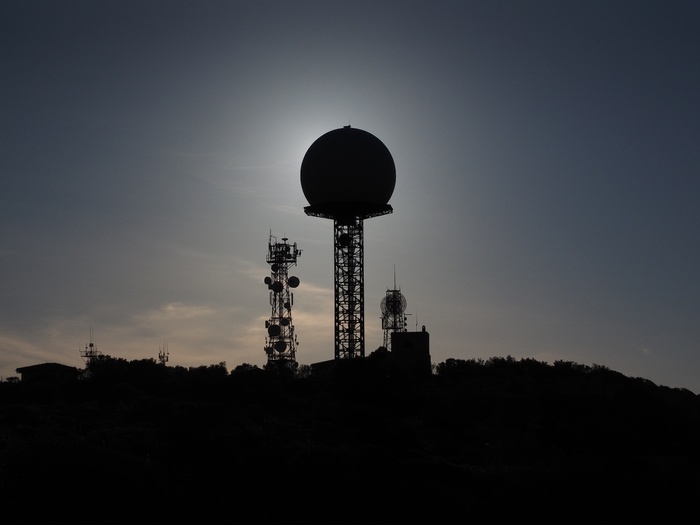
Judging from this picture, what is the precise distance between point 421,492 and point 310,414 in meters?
17.8

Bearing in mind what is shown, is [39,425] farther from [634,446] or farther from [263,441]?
[634,446]

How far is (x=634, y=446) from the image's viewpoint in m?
45.2

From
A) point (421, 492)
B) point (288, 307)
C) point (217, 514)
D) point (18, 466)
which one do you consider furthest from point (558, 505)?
point (288, 307)

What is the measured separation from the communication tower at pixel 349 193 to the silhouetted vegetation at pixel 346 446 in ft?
12.1

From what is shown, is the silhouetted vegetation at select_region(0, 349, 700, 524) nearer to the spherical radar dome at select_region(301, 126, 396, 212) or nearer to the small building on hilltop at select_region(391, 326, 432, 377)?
the small building on hilltop at select_region(391, 326, 432, 377)

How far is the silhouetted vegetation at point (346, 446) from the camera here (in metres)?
31.5

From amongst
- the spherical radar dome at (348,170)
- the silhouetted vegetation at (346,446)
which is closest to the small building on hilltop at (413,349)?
the silhouetted vegetation at (346,446)

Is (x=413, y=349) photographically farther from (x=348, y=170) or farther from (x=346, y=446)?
(x=346, y=446)

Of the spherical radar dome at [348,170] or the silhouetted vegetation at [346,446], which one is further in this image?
the spherical radar dome at [348,170]

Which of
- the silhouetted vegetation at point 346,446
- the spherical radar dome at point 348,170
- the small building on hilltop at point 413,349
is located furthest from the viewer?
the small building on hilltop at point 413,349

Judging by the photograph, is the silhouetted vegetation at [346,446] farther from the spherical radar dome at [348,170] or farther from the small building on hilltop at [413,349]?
the spherical radar dome at [348,170]

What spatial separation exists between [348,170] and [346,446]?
86.8 ft

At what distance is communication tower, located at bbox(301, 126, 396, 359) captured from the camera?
204ft

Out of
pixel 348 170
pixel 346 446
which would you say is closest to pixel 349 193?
pixel 348 170
